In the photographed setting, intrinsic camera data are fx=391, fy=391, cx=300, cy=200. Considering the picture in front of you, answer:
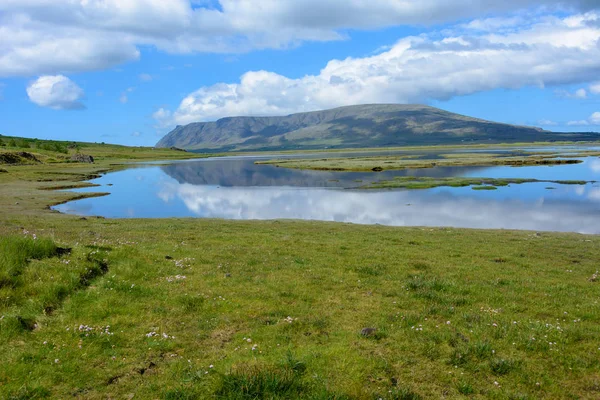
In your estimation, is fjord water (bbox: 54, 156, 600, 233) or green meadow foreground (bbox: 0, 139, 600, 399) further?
fjord water (bbox: 54, 156, 600, 233)

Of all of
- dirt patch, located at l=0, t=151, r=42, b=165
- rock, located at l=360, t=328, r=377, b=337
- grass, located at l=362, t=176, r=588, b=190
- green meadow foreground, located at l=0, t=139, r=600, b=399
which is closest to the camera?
green meadow foreground, located at l=0, t=139, r=600, b=399

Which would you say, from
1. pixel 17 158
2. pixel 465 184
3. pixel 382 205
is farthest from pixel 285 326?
pixel 17 158

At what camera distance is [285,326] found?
41.4ft

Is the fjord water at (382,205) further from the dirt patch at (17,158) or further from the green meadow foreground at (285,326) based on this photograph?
the dirt patch at (17,158)

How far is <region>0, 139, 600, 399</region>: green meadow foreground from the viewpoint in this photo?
9383 mm

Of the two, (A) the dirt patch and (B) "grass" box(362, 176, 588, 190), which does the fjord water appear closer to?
(B) "grass" box(362, 176, 588, 190)

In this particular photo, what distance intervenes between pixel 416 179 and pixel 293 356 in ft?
297

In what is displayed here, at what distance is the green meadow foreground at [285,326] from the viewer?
938cm

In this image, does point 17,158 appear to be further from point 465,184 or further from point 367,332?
point 367,332

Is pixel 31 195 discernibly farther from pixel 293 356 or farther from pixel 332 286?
pixel 293 356

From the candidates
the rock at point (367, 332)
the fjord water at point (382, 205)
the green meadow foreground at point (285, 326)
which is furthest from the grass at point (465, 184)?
the rock at point (367, 332)

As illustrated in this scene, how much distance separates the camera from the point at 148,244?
2342 cm

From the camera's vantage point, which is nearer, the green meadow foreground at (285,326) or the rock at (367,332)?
the green meadow foreground at (285,326)

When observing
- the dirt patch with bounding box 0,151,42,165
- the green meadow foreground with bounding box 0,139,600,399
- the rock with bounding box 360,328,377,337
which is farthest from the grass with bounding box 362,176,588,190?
the dirt patch with bounding box 0,151,42,165
